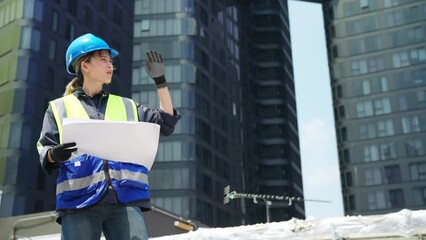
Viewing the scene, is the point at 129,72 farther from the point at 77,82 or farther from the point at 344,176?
the point at 77,82

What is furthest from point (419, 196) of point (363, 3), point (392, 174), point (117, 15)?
point (117, 15)

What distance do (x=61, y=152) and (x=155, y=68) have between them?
79 centimetres

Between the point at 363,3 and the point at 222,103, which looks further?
the point at 363,3

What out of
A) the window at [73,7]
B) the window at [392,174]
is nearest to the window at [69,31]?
the window at [73,7]

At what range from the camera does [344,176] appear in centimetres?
7319

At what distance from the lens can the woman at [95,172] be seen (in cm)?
303

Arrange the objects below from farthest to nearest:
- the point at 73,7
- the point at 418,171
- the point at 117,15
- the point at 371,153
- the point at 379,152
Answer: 1. the point at 371,153
2. the point at 379,152
3. the point at 418,171
4. the point at 117,15
5. the point at 73,7

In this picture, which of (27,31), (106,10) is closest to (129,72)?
(106,10)

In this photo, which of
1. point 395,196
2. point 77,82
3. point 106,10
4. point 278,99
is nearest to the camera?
point 77,82

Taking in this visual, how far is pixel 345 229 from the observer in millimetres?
8781

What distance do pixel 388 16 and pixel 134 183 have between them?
7857 cm

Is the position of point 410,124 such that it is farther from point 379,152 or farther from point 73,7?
point 73,7

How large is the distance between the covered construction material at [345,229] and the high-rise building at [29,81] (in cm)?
3230

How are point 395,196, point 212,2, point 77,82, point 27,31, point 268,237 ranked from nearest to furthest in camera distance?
point 77,82
point 268,237
point 27,31
point 395,196
point 212,2
